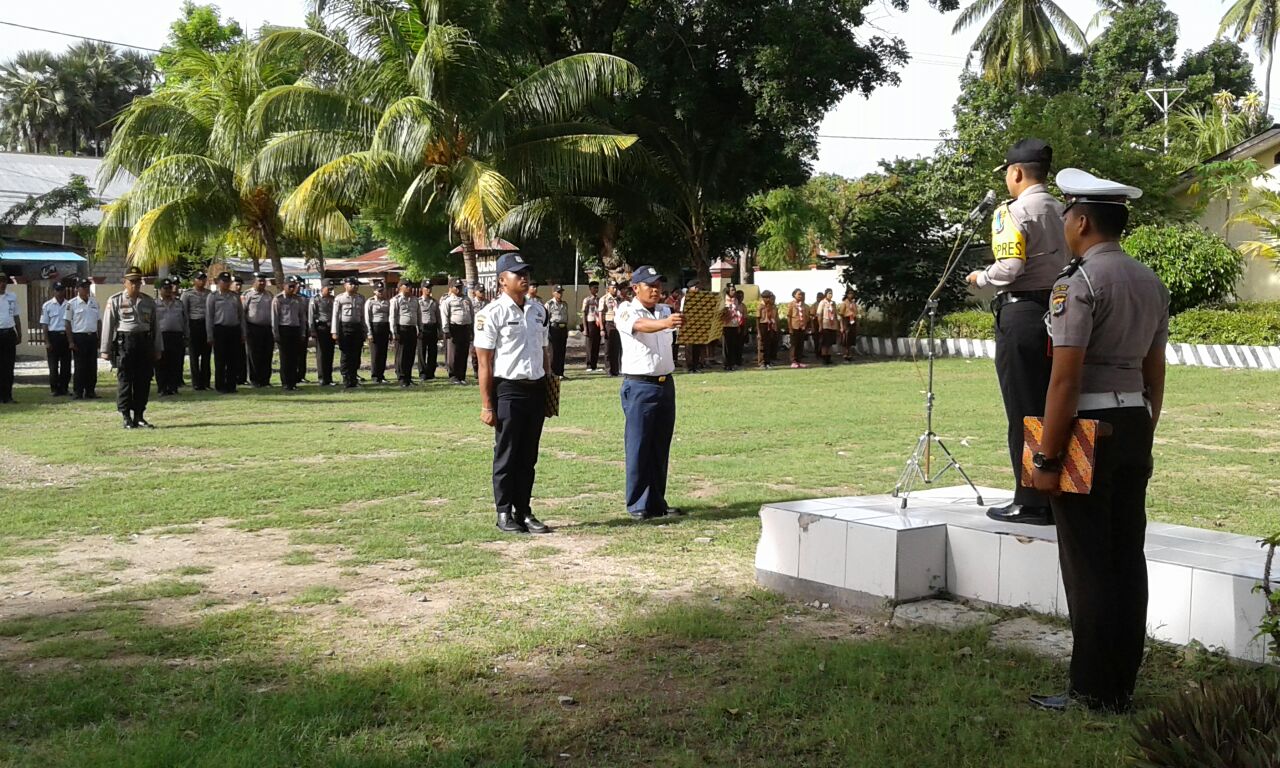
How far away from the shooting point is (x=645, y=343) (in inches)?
345

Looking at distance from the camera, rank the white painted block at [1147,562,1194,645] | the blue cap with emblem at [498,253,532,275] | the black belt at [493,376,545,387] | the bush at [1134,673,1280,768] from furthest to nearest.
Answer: the blue cap with emblem at [498,253,532,275] < the black belt at [493,376,545,387] < the white painted block at [1147,562,1194,645] < the bush at [1134,673,1280,768]

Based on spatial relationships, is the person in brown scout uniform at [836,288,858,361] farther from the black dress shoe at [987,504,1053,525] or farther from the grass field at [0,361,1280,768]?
the black dress shoe at [987,504,1053,525]

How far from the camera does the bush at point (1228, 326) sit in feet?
73.2

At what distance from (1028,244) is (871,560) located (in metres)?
1.75

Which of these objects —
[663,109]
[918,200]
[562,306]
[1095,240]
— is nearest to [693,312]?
[1095,240]

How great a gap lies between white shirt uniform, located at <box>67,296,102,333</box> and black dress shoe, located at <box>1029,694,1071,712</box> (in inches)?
693

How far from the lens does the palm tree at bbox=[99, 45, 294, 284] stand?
25609mm

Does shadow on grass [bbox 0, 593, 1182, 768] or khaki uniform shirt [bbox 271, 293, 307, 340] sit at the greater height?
khaki uniform shirt [bbox 271, 293, 307, 340]

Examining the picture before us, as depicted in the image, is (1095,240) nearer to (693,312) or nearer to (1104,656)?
(1104,656)

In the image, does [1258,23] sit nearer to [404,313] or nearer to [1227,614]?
[404,313]

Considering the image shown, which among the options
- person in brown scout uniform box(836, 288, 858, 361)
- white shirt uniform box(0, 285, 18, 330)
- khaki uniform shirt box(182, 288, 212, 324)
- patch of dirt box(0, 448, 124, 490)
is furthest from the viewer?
person in brown scout uniform box(836, 288, 858, 361)

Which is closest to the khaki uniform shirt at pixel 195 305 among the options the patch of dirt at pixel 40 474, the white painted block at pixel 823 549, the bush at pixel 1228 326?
the patch of dirt at pixel 40 474

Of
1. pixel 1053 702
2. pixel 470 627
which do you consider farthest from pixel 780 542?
pixel 1053 702

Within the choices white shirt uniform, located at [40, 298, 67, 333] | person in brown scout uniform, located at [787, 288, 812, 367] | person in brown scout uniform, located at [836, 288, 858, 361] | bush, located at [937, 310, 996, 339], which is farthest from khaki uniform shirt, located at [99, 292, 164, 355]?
bush, located at [937, 310, 996, 339]
